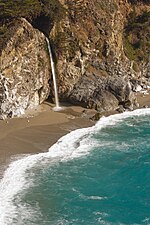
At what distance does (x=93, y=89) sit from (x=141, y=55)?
1570cm

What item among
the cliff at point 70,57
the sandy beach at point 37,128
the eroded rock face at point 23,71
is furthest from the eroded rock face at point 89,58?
the eroded rock face at point 23,71

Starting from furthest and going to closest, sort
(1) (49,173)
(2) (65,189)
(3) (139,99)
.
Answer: (3) (139,99) < (1) (49,173) < (2) (65,189)

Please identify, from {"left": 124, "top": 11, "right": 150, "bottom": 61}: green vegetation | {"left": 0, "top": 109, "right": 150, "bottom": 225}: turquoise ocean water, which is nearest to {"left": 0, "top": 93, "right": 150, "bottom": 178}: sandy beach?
{"left": 0, "top": 109, "right": 150, "bottom": 225}: turquoise ocean water

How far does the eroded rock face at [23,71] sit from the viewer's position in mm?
35094

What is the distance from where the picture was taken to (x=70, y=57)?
42.0m

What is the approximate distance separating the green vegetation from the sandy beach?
57.1 feet

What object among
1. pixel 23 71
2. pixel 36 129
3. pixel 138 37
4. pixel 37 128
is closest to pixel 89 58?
pixel 23 71

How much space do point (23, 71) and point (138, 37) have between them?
24.4 meters

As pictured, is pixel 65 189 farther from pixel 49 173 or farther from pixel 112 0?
pixel 112 0

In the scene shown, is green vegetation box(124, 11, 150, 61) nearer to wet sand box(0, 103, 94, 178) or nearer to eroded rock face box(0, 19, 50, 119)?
wet sand box(0, 103, 94, 178)

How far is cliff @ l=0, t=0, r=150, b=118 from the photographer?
35969mm

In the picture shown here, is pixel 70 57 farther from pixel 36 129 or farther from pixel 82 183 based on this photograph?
pixel 82 183

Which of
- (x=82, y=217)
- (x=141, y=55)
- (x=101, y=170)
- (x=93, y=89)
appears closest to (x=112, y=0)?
(x=141, y=55)

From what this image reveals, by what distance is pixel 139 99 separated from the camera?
45688 millimetres
